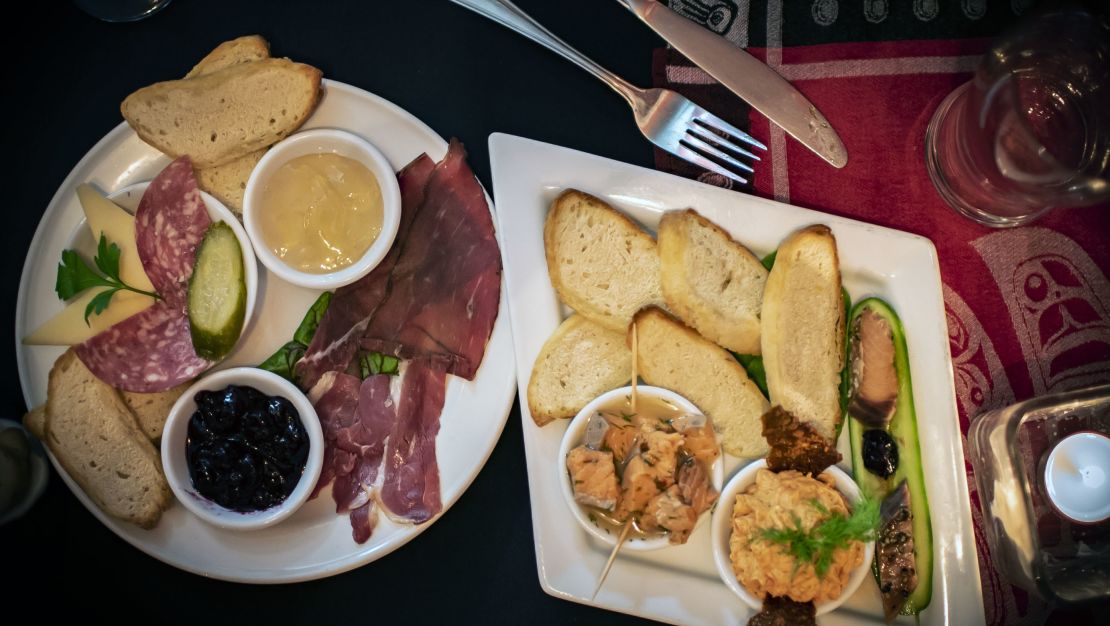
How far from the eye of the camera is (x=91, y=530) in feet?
7.27

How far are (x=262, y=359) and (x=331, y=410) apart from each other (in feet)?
0.79

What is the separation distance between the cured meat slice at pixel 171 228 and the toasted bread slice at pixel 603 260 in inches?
35.5

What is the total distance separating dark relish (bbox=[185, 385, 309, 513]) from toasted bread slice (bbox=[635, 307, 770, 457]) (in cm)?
89

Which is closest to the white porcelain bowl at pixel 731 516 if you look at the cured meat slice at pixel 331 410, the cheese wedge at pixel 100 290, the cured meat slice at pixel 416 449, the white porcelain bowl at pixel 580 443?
the white porcelain bowl at pixel 580 443

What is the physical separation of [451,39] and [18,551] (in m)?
1.79

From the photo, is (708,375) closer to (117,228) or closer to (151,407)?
(151,407)

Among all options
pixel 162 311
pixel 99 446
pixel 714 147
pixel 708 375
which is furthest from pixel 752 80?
pixel 99 446

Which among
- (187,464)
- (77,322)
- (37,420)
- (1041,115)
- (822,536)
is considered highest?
(1041,115)

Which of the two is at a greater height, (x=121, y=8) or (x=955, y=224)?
(x=955, y=224)

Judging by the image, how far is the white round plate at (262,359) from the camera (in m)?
2.09

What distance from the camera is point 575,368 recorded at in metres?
2.10

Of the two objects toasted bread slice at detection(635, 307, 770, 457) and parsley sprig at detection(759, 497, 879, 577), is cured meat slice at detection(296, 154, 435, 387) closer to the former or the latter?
toasted bread slice at detection(635, 307, 770, 457)

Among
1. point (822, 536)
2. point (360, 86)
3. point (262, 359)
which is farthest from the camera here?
point (360, 86)

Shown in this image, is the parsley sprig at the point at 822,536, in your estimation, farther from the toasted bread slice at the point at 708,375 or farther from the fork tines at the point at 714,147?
the fork tines at the point at 714,147
